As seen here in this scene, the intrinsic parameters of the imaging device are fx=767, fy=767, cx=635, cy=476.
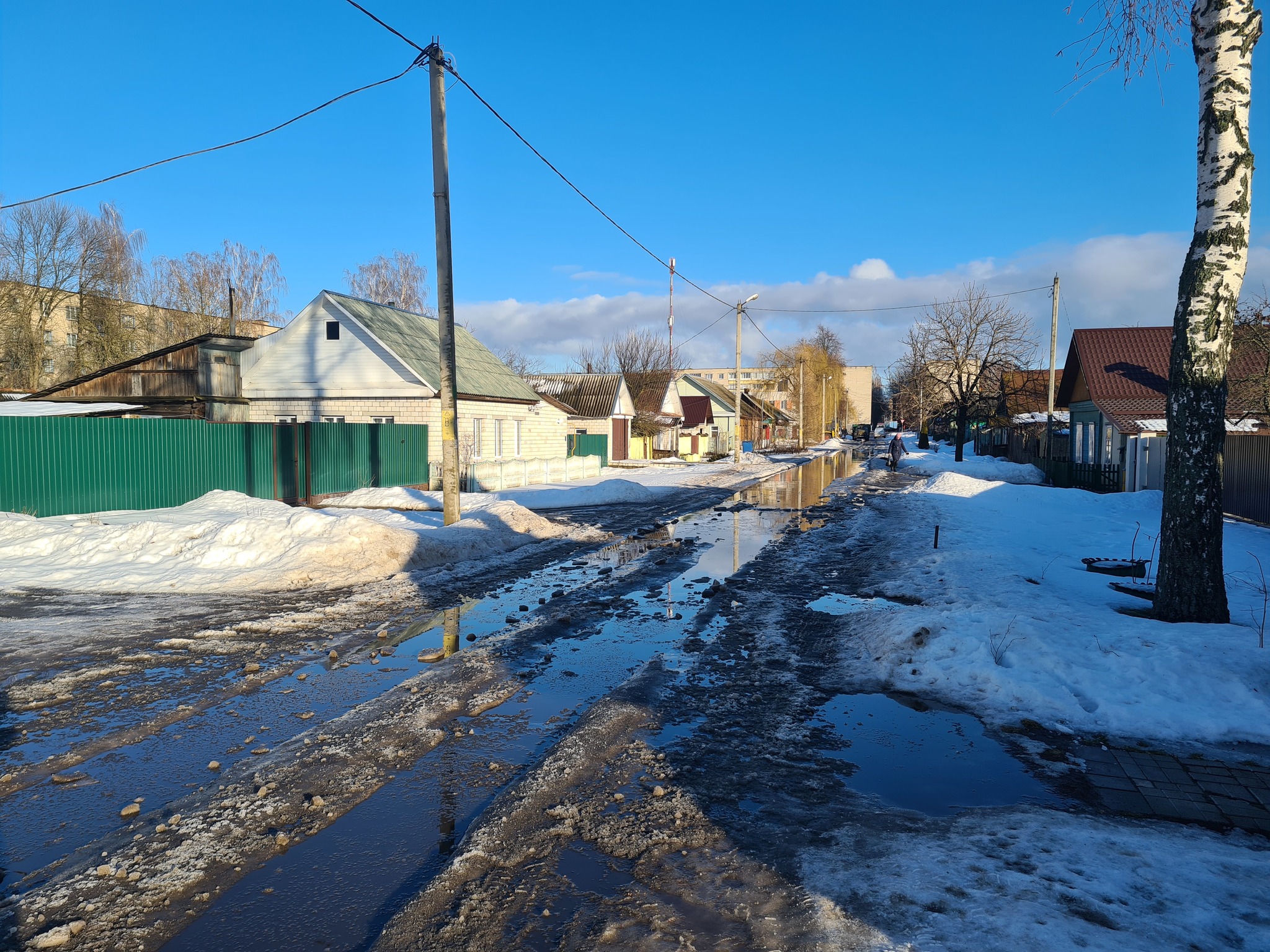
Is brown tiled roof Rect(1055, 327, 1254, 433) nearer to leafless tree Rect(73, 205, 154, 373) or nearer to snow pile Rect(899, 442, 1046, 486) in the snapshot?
snow pile Rect(899, 442, 1046, 486)

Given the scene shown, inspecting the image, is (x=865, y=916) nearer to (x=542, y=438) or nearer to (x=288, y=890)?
(x=288, y=890)

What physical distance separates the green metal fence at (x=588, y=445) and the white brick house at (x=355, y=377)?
36.5ft

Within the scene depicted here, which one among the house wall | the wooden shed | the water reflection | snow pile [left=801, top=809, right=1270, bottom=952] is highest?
the wooden shed

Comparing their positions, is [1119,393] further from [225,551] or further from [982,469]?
[225,551]

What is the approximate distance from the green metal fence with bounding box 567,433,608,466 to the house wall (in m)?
8.39

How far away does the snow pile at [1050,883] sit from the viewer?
3049 millimetres

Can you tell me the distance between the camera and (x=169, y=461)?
17.0m

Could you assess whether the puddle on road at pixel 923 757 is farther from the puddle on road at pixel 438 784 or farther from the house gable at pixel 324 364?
the house gable at pixel 324 364

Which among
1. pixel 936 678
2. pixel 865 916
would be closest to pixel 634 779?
pixel 865 916

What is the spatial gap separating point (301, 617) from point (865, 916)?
7013 mm

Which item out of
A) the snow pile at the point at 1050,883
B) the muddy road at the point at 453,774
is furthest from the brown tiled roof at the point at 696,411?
the snow pile at the point at 1050,883

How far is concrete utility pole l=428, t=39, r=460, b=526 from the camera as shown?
1346cm

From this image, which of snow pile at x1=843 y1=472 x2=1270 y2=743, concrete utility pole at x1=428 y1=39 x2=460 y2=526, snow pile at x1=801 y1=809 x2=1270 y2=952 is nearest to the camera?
snow pile at x1=801 y1=809 x2=1270 y2=952

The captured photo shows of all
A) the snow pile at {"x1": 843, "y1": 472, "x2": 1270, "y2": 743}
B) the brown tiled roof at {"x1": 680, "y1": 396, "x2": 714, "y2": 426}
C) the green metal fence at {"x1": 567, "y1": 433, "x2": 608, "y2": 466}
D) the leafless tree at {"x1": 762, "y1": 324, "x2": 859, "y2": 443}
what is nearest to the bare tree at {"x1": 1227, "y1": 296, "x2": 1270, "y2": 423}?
the snow pile at {"x1": 843, "y1": 472, "x2": 1270, "y2": 743}
